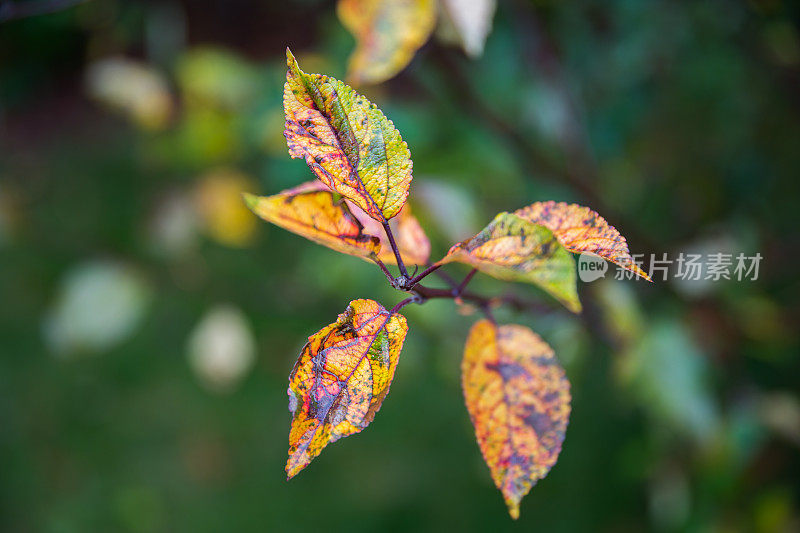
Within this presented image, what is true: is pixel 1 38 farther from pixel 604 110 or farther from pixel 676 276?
pixel 676 276

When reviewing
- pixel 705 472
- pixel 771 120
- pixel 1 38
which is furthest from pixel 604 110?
pixel 1 38

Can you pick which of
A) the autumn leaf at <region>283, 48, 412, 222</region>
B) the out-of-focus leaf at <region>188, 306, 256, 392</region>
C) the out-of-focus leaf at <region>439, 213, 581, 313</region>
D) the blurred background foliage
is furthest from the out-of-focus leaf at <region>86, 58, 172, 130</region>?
the out-of-focus leaf at <region>439, 213, 581, 313</region>

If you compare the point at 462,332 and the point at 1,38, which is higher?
the point at 1,38

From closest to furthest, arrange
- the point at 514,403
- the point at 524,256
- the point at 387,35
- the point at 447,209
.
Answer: the point at 524,256, the point at 514,403, the point at 387,35, the point at 447,209

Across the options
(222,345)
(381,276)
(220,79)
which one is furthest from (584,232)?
(222,345)

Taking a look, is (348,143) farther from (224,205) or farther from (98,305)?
(98,305)

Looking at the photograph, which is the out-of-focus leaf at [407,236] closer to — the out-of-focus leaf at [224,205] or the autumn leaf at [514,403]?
the autumn leaf at [514,403]
